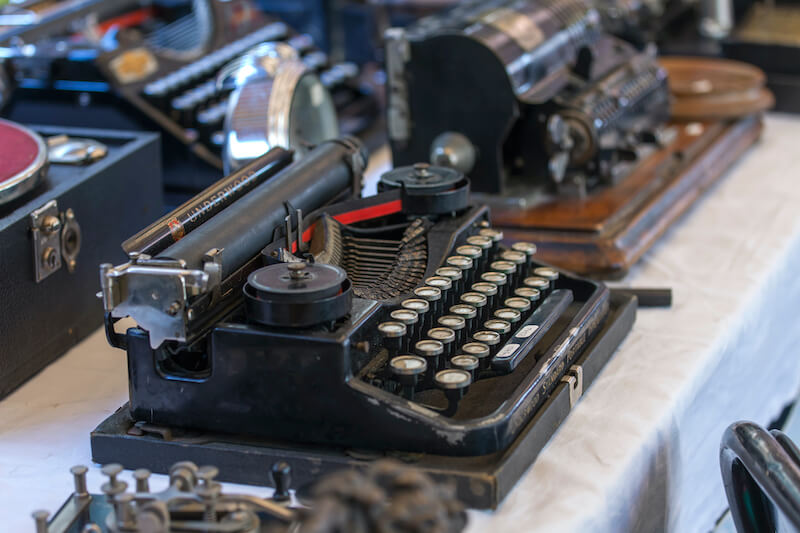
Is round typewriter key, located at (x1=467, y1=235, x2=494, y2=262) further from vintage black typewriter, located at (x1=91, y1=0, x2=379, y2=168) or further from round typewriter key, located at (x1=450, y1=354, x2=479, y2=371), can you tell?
vintage black typewriter, located at (x1=91, y1=0, x2=379, y2=168)

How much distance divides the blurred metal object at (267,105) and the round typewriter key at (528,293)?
1.69 ft

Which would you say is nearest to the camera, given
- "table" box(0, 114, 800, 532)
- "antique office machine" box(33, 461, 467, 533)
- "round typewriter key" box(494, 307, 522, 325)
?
"antique office machine" box(33, 461, 467, 533)

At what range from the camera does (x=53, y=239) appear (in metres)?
1.79

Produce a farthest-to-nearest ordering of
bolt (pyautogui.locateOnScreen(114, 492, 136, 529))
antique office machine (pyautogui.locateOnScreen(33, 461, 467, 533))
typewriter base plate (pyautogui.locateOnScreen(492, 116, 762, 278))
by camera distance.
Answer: typewriter base plate (pyautogui.locateOnScreen(492, 116, 762, 278)) → bolt (pyautogui.locateOnScreen(114, 492, 136, 529)) → antique office machine (pyautogui.locateOnScreen(33, 461, 467, 533))

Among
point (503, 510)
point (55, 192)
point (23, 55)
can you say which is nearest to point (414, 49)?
point (55, 192)

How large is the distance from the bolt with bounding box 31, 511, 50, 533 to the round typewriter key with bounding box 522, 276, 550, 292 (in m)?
0.90

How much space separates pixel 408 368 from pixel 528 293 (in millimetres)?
436

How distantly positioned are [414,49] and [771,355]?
1046mm

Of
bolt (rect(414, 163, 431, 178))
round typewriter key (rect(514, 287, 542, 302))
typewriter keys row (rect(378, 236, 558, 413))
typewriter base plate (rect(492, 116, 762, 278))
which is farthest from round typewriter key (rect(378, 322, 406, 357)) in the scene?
typewriter base plate (rect(492, 116, 762, 278))

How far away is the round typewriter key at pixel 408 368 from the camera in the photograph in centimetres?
139

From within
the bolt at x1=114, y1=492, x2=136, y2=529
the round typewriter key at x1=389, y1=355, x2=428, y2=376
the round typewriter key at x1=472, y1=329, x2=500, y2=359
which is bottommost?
the bolt at x1=114, y1=492, x2=136, y2=529

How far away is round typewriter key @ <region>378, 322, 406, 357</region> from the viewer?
146 centimetres

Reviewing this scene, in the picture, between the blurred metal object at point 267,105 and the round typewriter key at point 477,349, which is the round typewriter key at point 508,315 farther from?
the blurred metal object at point 267,105

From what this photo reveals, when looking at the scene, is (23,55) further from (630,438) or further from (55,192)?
(630,438)
